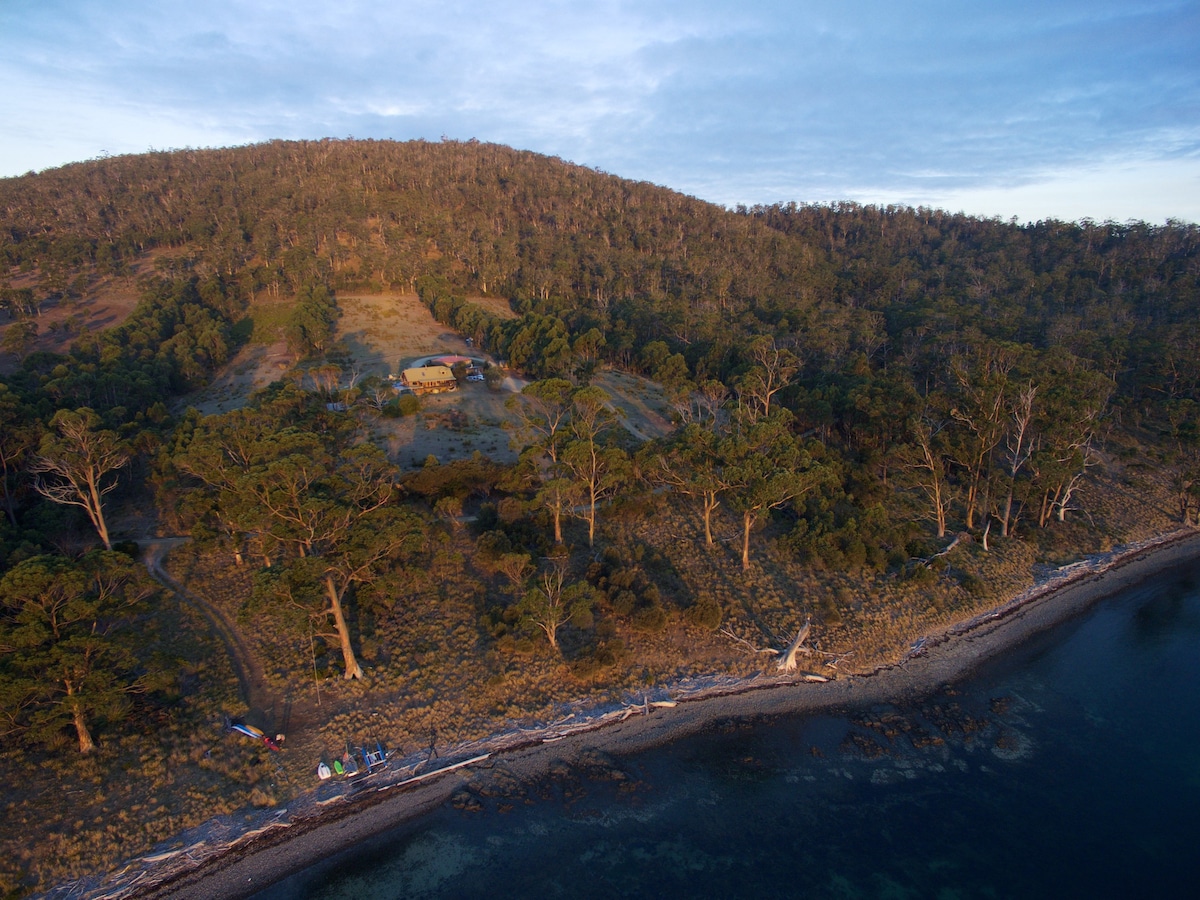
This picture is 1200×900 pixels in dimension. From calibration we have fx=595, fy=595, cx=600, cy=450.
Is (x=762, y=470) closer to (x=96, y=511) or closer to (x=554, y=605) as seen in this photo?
(x=554, y=605)

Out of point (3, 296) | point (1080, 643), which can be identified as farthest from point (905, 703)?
point (3, 296)

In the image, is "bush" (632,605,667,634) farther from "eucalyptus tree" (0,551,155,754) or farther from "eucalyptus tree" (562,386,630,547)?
"eucalyptus tree" (0,551,155,754)

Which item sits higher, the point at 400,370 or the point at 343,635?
the point at 400,370

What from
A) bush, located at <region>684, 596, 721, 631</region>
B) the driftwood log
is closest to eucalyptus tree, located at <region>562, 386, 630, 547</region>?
bush, located at <region>684, 596, 721, 631</region>

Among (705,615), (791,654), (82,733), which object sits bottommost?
(791,654)

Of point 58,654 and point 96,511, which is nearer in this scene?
point 58,654

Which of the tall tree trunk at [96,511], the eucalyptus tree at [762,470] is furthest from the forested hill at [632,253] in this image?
the tall tree trunk at [96,511]

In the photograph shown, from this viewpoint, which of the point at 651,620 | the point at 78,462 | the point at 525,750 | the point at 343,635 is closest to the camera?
the point at 525,750

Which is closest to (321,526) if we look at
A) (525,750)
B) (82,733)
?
(82,733)

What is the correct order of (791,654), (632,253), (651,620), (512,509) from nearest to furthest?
(791,654)
(651,620)
(512,509)
(632,253)
